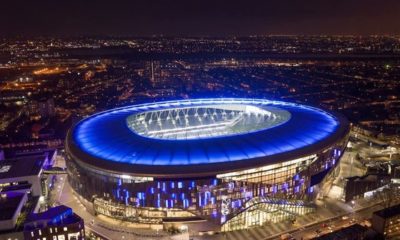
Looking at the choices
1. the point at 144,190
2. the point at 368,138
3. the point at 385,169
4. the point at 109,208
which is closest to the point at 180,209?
the point at 144,190

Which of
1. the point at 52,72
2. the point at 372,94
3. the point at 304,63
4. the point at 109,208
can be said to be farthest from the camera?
the point at 304,63

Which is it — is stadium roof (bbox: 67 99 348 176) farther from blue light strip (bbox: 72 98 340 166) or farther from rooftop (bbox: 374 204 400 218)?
rooftop (bbox: 374 204 400 218)

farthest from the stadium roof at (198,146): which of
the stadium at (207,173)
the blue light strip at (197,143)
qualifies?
the stadium at (207,173)

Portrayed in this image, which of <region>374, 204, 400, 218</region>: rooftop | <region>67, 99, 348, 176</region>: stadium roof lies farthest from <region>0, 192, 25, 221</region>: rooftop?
<region>374, 204, 400, 218</region>: rooftop

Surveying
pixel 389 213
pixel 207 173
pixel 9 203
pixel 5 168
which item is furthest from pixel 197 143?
pixel 5 168

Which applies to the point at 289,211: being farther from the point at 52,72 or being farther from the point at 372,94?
the point at 52,72
